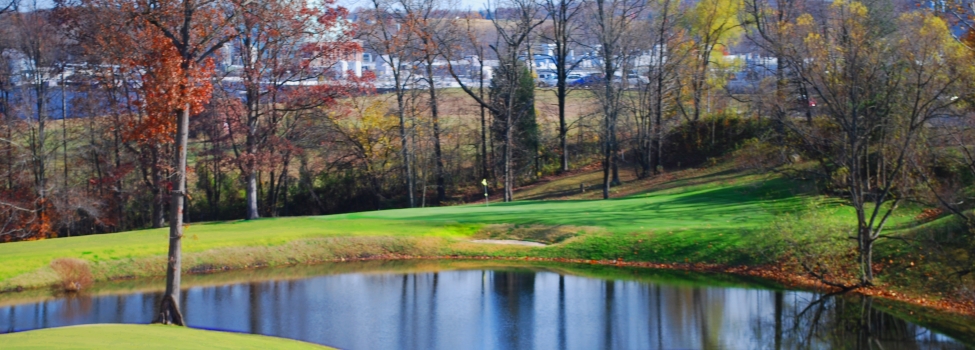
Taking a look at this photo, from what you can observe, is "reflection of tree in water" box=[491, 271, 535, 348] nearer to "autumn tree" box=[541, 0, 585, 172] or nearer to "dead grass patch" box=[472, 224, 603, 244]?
"dead grass patch" box=[472, 224, 603, 244]

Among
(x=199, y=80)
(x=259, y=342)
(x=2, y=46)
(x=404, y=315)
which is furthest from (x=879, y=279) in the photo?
(x=2, y=46)

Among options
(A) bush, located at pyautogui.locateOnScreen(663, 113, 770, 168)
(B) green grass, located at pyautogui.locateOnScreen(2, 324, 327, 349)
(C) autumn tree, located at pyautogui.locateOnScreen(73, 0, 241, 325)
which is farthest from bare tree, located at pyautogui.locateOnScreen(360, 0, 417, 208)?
(B) green grass, located at pyautogui.locateOnScreen(2, 324, 327, 349)

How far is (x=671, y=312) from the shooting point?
18.8 meters

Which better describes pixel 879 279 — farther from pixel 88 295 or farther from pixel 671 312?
pixel 88 295

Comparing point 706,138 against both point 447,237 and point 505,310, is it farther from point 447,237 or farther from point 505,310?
point 505,310

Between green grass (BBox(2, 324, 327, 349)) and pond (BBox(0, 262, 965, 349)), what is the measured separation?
7.64 feet

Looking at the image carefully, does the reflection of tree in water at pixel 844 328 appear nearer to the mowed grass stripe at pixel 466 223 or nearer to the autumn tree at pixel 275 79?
the mowed grass stripe at pixel 466 223

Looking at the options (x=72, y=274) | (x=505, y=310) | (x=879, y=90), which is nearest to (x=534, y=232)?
(x=505, y=310)

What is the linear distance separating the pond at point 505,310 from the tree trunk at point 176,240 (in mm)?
1458

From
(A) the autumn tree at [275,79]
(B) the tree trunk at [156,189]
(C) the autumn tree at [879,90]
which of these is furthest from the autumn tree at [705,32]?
(B) the tree trunk at [156,189]

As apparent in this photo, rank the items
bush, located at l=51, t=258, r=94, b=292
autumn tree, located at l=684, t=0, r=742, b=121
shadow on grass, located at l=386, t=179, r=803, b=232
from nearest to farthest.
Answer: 1. bush, located at l=51, t=258, r=94, b=292
2. shadow on grass, located at l=386, t=179, r=803, b=232
3. autumn tree, located at l=684, t=0, r=742, b=121

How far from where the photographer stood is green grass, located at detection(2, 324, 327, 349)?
1091 cm

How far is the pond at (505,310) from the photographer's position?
16.3 metres

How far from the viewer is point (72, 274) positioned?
22266 mm
